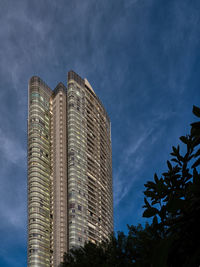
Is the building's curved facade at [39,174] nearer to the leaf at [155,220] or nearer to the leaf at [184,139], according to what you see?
the leaf at [184,139]

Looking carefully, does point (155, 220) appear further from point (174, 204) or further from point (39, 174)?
point (39, 174)

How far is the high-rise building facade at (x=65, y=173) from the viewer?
358 feet

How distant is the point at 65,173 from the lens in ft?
394

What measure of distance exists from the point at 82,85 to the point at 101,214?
5466cm

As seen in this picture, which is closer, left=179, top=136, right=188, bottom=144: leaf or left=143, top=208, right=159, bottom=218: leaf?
left=143, top=208, right=159, bottom=218: leaf

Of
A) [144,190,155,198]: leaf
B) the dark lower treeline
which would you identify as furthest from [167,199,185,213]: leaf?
[144,190,155,198]: leaf

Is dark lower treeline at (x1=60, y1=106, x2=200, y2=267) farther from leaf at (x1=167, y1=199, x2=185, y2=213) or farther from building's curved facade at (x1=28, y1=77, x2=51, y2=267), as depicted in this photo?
building's curved facade at (x1=28, y1=77, x2=51, y2=267)

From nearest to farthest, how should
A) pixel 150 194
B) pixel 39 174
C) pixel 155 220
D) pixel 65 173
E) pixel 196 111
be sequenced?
pixel 196 111 → pixel 155 220 → pixel 150 194 → pixel 39 174 → pixel 65 173

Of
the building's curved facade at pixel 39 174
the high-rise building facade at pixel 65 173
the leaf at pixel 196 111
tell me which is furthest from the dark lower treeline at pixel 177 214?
the building's curved facade at pixel 39 174

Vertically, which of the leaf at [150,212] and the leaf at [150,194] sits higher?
the leaf at [150,194]

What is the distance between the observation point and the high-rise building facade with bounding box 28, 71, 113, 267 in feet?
358

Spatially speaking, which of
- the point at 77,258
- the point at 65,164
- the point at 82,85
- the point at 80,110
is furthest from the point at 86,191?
the point at 77,258

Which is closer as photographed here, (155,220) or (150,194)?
(155,220)

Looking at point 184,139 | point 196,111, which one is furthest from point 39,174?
point 196,111
